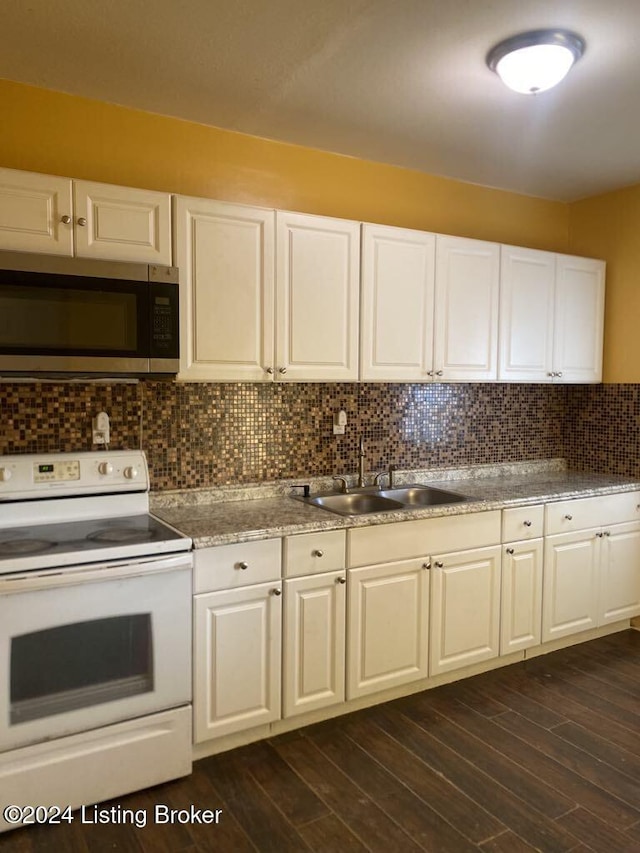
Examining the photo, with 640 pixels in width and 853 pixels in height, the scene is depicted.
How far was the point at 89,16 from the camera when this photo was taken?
6.40ft

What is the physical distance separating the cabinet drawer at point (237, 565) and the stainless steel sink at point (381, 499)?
0.52 metres

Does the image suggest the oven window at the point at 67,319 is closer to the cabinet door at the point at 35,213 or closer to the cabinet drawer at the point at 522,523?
the cabinet door at the point at 35,213

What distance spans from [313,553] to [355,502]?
2.24 feet

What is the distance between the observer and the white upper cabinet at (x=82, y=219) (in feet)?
7.07

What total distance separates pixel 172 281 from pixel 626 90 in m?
1.88

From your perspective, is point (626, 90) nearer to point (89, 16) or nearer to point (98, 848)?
point (89, 16)

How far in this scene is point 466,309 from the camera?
321 centimetres

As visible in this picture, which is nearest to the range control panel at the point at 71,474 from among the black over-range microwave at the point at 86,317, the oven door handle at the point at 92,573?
the black over-range microwave at the point at 86,317

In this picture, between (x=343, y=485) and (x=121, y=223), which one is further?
(x=343, y=485)

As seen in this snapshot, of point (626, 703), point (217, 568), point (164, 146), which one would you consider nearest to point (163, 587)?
point (217, 568)

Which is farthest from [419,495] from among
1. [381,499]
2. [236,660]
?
[236,660]

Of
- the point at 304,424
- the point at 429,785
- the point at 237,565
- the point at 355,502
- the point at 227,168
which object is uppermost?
the point at 227,168

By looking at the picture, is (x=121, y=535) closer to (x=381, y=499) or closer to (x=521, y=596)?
(x=381, y=499)

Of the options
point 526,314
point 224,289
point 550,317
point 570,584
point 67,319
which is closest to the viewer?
point 67,319
